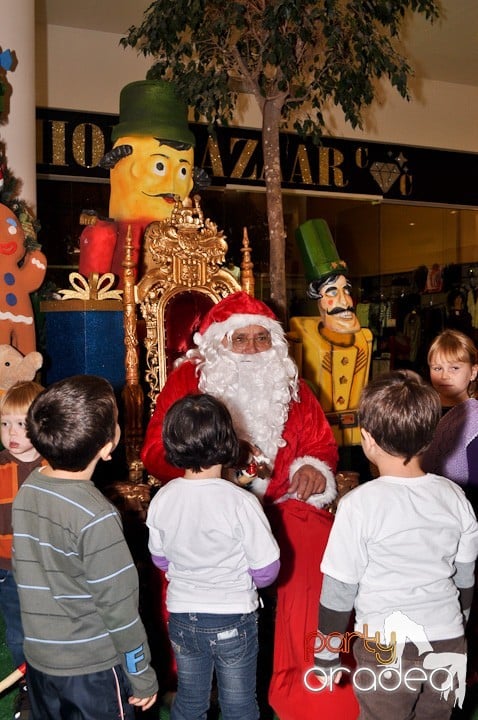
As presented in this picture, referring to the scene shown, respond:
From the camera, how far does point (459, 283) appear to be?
30.7ft

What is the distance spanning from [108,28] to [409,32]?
293 cm

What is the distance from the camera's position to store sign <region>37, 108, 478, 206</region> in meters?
7.05

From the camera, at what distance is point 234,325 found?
3562 mm

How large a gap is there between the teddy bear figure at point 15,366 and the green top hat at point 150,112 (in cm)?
166

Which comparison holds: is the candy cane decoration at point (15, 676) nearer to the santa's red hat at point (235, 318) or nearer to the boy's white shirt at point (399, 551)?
the boy's white shirt at point (399, 551)

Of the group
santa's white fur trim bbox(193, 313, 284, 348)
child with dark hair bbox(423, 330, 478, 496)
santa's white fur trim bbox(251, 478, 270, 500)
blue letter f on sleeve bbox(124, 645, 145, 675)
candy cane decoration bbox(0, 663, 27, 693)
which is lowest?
candy cane decoration bbox(0, 663, 27, 693)

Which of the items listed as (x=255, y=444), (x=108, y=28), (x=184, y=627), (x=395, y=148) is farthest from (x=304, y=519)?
(x=395, y=148)

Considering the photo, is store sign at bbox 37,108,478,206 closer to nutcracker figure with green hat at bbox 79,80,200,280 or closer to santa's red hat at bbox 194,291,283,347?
nutcracker figure with green hat at bbox 79,80,200,280

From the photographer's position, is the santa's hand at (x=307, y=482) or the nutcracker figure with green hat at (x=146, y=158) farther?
the nutcracker figure with green hat at (x=146, y=158)

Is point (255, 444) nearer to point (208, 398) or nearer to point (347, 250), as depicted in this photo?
point (208, 398)

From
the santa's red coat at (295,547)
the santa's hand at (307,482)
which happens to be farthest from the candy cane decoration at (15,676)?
the santa's hand at (307,482)

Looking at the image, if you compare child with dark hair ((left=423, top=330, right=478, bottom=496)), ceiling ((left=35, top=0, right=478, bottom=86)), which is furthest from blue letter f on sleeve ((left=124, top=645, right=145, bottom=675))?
ceiling ((left=35, top=0, right=478, bottom=86))

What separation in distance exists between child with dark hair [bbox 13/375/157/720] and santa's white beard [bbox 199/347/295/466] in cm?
149

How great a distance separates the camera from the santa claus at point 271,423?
10.3ft
